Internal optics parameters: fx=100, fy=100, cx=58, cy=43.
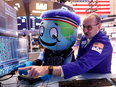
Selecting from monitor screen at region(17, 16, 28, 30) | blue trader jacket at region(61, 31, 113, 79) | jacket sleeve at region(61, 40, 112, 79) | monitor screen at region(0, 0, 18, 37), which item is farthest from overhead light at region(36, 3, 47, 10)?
jacket sleeve at region(61, 40, 112, 79)

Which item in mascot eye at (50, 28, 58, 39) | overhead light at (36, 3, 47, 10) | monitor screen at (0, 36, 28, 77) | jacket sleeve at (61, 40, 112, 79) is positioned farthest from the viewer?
overhead light at (36, 3, 47, 10)

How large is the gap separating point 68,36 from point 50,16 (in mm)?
351

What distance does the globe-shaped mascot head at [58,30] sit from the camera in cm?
124

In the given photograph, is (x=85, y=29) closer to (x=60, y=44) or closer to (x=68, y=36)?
(x=68, y=36)

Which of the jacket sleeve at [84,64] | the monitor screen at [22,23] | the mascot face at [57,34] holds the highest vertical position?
the monitor screen at [22,23]

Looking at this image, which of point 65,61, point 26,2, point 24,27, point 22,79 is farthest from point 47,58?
point 26,2

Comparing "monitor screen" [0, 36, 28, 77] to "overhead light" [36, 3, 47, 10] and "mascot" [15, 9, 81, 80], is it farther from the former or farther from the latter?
"overhead light" [36, 3, 47, 10]

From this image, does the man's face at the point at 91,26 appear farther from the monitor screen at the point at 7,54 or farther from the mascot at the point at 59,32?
the monitor screen at the point at 7,54

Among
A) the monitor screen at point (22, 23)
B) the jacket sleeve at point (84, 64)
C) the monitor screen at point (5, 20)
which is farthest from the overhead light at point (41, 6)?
the jacket sleeve at point (84, 64)

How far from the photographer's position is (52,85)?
3.44ft

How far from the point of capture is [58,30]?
124 centimetres

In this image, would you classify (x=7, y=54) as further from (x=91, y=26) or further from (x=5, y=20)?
(x=91, y=26)

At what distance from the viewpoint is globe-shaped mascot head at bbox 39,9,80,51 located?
1.24 m

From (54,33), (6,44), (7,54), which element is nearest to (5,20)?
(6,44)
